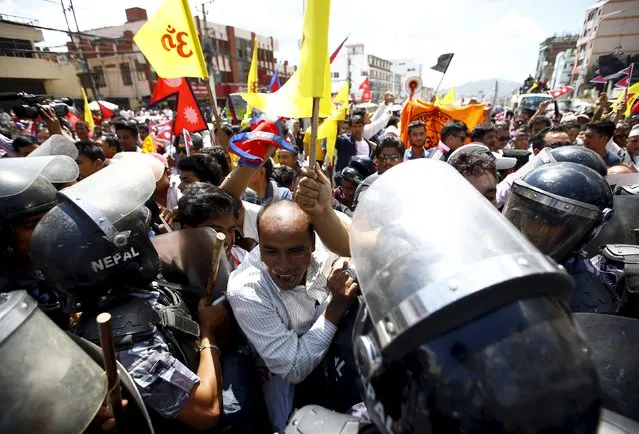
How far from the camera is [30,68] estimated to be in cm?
3014

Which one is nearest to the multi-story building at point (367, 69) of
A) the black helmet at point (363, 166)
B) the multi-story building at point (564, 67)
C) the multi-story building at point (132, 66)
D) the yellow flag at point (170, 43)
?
the multi-story building at point (132, 66)

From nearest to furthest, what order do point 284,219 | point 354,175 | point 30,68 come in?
point 284,219
point 354,175
point 30,68

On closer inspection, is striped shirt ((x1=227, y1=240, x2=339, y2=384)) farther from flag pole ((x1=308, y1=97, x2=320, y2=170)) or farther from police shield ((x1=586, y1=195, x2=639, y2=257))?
police shield ((x1=586, y1=195, x2=639, y2=257))

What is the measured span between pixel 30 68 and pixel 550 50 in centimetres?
9083

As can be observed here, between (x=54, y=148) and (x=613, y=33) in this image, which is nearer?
(x=54, y=148)

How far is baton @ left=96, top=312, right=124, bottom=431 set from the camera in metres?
0.90

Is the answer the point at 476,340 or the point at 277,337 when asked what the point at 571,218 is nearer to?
the point at 476,340

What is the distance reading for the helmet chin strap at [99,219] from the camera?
135 centimetres

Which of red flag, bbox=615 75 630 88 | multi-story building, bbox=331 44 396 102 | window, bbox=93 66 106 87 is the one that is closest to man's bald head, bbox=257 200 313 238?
red flag, bbox=615 75 630 88

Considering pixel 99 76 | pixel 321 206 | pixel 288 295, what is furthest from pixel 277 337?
pixel 99 76

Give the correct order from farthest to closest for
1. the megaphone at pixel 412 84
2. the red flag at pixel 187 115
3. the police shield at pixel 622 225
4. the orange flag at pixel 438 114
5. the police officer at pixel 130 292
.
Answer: the megaphone at pixel 412 84 < the orange flag at pixel 438 114 < the red flag at pixel 187 115 < the police shield at pixel 622 225 < the police officer at pixel 130 292

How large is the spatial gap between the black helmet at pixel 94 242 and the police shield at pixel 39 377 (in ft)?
1.26

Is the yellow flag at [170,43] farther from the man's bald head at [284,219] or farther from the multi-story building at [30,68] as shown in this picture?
the multi-story building at [30,68]

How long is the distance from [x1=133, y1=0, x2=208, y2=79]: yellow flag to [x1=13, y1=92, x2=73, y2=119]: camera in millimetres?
1903
